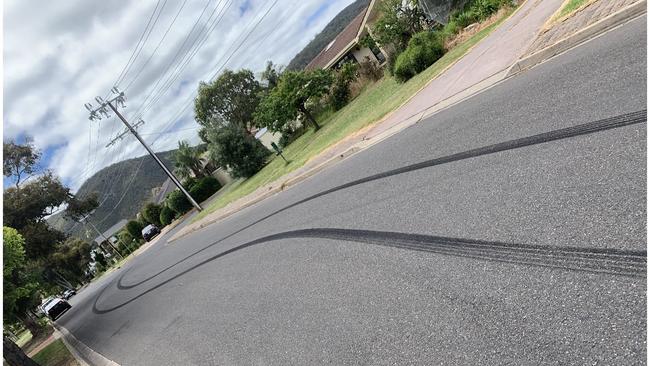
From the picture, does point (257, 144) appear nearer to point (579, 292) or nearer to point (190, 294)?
point (190, 294)

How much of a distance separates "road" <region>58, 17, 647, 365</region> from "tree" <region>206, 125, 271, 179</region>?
25239 mm

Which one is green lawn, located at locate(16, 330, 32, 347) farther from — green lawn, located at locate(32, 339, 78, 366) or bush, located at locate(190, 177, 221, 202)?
bush, located at locate(190, 177, 221, 202)

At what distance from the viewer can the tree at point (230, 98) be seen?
56188 millimetres

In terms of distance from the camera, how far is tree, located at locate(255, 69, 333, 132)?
30531 mm

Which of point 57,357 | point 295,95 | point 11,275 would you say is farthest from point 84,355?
point 295,95

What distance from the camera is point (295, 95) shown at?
31.0 meters

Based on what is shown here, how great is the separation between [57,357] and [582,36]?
14.9 meters

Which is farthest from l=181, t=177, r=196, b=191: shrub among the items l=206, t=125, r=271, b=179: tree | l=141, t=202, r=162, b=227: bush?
l=206, t=125, r=271, b=179: tree

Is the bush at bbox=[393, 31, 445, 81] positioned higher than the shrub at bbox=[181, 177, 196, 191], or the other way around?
the shrub at bbox=[181, 177, 196, 191]

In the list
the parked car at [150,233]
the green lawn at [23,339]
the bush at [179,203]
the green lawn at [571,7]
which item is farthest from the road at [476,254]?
the parked car at [150,233]

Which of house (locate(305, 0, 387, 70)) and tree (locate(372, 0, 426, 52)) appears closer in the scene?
tree (locate(372, 0, 426, 52))

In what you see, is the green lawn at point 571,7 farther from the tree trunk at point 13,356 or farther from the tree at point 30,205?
the tree at point 30,205

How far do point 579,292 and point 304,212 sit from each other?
7.16 metres

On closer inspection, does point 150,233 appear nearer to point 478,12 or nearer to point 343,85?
point 343,85
